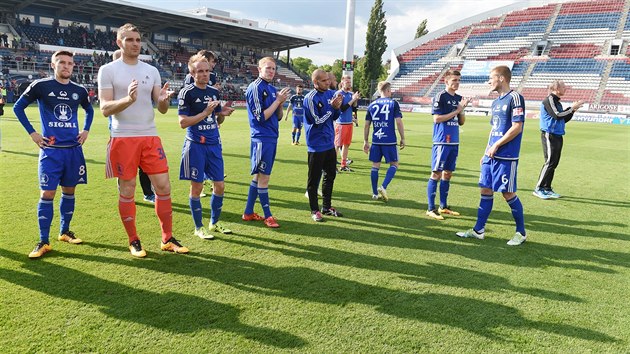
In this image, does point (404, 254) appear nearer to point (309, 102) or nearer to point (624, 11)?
point (309, 102)

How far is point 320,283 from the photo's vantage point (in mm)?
3805

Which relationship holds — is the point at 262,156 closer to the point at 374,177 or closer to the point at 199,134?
the point at 199,134

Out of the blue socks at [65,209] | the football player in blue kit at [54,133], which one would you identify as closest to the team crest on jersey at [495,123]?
the football player in blue kit at [54,133]

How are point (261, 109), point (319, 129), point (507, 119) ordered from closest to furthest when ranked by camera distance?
1. point (507, 119)
2. point (261, 109)
3. point (319, 129)

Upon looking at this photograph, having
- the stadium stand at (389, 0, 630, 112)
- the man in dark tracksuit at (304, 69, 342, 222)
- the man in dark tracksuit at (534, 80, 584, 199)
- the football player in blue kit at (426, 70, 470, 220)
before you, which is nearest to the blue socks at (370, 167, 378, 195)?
the football player in blue kit at (426, 70, 470, 220)

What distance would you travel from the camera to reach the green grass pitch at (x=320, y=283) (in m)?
2.93

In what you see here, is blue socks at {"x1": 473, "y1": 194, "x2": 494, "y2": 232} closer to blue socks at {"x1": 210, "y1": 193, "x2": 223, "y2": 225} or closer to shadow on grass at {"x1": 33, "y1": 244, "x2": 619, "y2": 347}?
shadow on grass at {"x1": 33, "y1": 244, "x2": 619, "y2": 347}

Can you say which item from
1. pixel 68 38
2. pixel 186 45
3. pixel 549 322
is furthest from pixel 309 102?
pixel 186 45

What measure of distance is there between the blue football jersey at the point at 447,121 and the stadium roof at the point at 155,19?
1542 inches

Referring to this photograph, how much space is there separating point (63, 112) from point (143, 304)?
2.39 meters

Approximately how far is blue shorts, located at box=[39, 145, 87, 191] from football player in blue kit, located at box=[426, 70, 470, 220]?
186 inches

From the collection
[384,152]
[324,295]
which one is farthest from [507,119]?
[324,295]

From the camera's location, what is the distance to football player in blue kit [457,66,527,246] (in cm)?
476

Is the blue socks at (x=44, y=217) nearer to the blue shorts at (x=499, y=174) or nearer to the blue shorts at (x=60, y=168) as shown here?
the blue shorts at (x=60, y=168)
